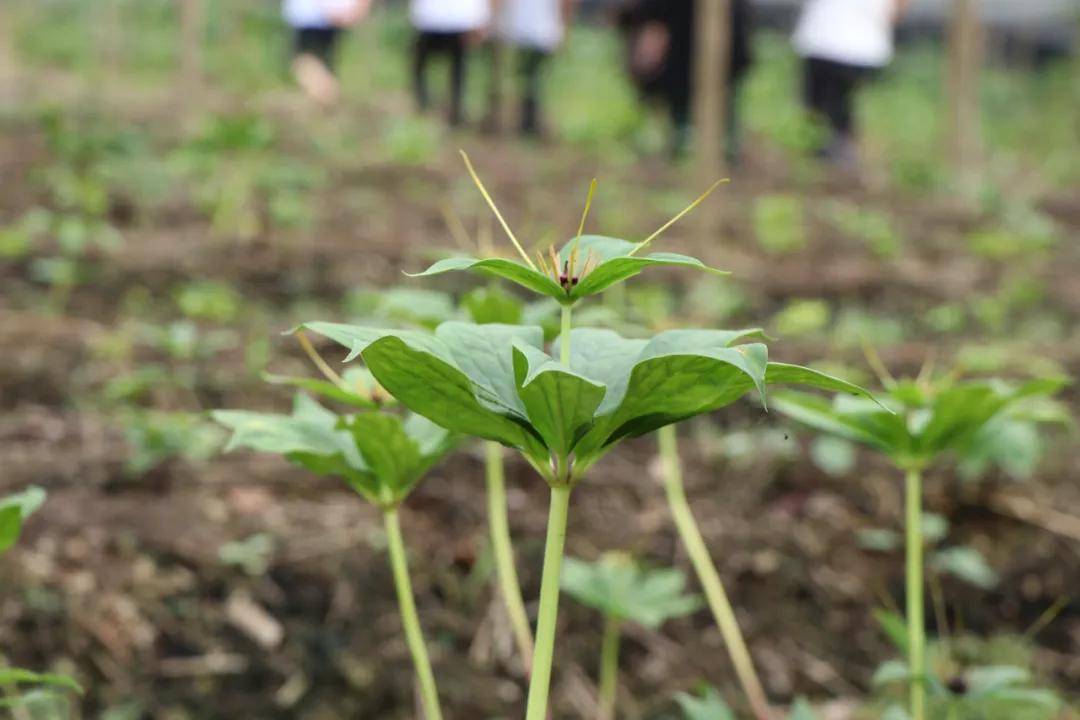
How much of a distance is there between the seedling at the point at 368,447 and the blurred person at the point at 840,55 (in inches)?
278

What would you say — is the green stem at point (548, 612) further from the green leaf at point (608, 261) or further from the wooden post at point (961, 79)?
the wooden post at point (961, 79)

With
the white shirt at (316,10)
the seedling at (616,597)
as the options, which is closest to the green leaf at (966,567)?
the seedling at (616,597)

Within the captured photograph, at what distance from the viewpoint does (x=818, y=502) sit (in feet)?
8.38

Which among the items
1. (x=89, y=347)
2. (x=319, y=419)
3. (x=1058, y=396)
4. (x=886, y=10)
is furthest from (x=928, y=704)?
(x=886, y=10)

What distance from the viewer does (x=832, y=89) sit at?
317 inches

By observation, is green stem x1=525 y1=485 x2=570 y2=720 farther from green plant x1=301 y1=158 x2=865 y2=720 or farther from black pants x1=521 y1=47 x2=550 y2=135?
black pants x1=521 y1=47 x2=550 y2=135

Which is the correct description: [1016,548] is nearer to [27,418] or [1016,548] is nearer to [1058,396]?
[1058,396]

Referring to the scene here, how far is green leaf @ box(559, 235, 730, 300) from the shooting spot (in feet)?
2.97

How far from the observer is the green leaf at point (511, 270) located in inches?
A: 35.0

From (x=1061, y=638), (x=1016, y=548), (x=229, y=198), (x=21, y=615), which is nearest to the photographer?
(x=21, y=615)

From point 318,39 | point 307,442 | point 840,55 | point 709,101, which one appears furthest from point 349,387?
point 318,39

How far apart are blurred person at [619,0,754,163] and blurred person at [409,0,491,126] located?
1.32 meters

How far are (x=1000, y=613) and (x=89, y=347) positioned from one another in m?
2.42

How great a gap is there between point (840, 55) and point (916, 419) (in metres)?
6.92
